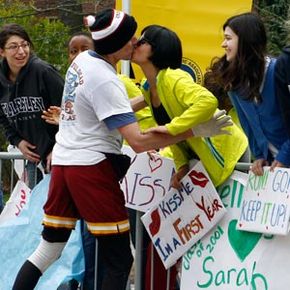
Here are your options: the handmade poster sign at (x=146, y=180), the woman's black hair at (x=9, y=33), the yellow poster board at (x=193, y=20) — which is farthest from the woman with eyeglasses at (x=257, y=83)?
the yellow poster board at (x=193, y=20)

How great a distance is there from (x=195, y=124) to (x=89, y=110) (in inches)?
25.8

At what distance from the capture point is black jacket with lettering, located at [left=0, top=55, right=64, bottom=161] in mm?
6156

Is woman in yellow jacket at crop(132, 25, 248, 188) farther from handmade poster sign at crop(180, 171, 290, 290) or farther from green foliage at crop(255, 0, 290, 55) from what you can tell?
green foliage at crop(255, 0, 290, 55)

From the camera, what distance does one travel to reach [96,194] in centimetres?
500

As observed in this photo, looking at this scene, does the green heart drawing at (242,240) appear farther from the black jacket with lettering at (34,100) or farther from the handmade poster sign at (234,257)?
the black jacket with lettering at (34,100)

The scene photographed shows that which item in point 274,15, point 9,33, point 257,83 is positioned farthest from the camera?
point 274,15

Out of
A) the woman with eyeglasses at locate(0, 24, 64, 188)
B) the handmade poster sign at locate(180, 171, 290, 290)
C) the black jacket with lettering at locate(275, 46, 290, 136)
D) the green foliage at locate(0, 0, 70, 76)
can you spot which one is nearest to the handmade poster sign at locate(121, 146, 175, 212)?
the handmade poster sign at locate(180, 171, 290, 290)

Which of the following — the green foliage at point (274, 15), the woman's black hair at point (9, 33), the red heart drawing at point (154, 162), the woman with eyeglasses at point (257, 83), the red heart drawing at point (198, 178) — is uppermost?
the woman with eyeglasses at point (257, 83)

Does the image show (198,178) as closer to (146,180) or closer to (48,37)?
(146,180)

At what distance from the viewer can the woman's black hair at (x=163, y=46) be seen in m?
4.96

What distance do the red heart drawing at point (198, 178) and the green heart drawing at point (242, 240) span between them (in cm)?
27

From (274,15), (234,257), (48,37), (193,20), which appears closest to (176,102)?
(234,257)

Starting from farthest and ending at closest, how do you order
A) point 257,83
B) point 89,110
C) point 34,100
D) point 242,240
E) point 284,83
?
point 34,100 → point 89,110 → point 242,240 → point 257,83 → point 284,83

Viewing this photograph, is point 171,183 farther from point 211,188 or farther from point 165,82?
point 165,82
